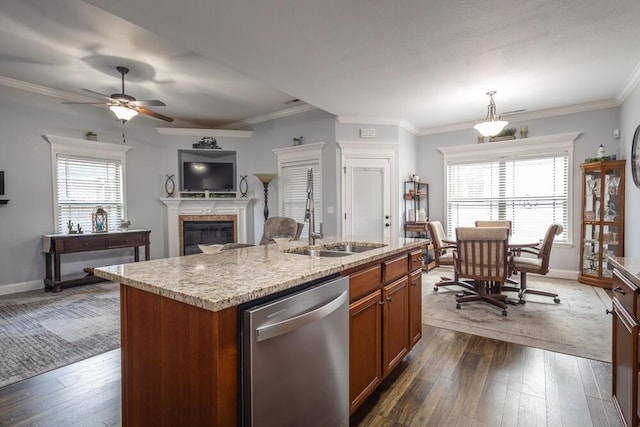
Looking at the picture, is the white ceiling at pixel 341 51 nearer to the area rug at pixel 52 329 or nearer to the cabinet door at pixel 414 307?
the cabinet door at pixel 414 307

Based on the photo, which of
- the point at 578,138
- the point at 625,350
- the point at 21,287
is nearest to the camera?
the point at 625,350

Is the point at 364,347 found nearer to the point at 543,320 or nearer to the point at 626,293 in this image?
the point at 626,293

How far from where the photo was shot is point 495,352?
2594mm

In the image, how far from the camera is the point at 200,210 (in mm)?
6023

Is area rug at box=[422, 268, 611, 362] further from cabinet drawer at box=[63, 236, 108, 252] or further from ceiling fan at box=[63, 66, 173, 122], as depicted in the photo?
cabinet drawer at box=[63, 236, 108, 252]

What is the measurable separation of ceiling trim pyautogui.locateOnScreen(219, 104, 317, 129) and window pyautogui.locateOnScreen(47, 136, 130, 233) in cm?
203

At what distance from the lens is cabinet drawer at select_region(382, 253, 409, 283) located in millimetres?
2024

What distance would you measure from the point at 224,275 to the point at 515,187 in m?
5.71

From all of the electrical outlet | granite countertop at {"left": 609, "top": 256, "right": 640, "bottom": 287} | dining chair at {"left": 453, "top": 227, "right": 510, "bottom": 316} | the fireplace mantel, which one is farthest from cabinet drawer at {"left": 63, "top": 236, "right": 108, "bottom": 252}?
granite countertop at {"left": 609, "top": 256, "right": 640, "bottom": 287}

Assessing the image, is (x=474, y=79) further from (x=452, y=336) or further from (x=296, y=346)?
(x=296, y=346)

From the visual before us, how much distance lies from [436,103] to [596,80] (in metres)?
1.86

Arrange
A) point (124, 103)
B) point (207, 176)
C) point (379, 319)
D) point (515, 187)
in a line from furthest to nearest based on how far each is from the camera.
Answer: point (207, 176), point (515, 187), point (124, 103), point (379, 319)

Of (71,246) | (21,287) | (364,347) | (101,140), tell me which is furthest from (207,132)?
(364,347)

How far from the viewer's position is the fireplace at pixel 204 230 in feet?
19.8
